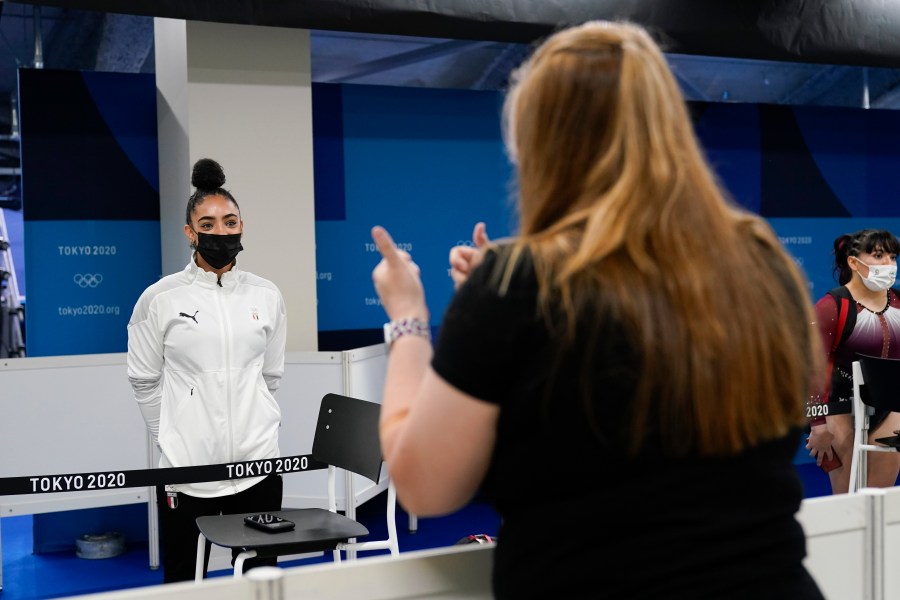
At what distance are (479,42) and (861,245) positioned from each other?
3.94 metres

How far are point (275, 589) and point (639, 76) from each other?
75 cm

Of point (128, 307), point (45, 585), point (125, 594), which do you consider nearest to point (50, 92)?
point (128, 307)

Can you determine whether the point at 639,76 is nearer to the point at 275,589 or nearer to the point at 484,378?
the point at 484,378

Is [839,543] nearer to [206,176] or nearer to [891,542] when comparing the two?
[891,542]

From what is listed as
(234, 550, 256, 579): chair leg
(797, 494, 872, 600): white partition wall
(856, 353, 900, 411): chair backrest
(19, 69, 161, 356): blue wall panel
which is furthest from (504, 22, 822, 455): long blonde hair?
(19, 69, 161, 356): blue wall panel

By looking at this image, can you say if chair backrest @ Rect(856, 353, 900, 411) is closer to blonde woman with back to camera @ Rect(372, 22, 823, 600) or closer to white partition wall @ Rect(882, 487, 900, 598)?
white partition wall @ Rect(882, 487, 900, 598)

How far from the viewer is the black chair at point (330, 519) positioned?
2766 millimetres

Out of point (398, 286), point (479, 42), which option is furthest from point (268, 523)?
point (479, 42)

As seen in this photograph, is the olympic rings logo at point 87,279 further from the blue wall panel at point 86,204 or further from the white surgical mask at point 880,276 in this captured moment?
the white surgical mask at point 880,276

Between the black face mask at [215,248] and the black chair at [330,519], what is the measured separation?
59 centimetres

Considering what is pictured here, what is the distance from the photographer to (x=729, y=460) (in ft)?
3.32

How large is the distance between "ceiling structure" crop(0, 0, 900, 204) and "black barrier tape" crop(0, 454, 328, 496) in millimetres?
1967

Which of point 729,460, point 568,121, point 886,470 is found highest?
point 568,121

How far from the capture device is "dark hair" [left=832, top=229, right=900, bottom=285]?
4.49 metres
